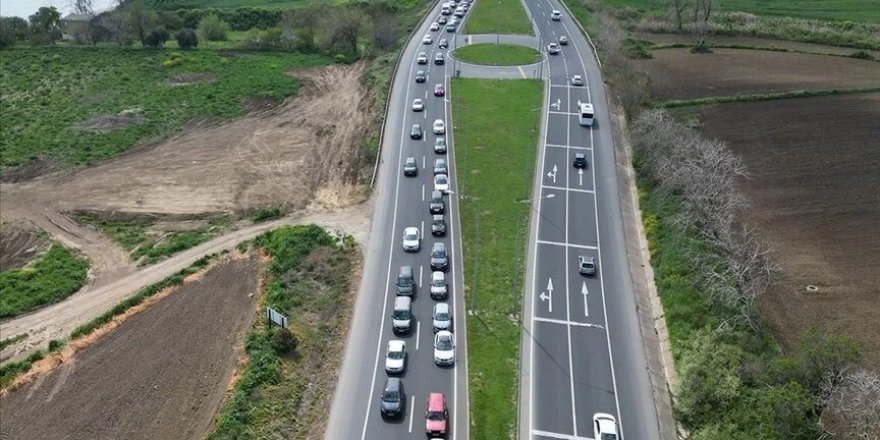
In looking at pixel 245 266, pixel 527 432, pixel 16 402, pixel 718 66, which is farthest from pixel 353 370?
pixel 718 66

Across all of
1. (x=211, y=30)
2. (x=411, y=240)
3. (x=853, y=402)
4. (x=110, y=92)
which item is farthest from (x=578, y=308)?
(x=211, y=30)

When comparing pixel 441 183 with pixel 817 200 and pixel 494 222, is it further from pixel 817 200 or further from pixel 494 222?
pixel 817 200

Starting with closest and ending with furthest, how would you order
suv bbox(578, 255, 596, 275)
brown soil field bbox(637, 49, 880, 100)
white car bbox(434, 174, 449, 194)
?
suv bbox(578, 255, 596, 275) → white car bbox(434, 174, 449, 194) → brown soil field bbox(637, 49, 880, 100)

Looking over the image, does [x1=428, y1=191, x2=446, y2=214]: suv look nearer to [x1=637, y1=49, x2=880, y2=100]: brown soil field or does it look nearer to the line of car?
the line of car

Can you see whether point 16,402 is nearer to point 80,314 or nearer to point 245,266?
point 80,314

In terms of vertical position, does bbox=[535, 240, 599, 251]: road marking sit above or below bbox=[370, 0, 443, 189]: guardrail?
below

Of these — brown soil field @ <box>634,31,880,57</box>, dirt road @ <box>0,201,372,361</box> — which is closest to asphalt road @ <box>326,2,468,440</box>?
dirt road @ <box>0,201,372,361</box>
